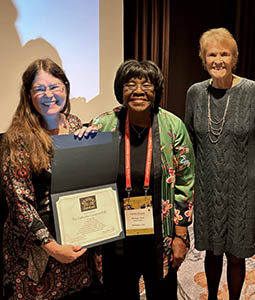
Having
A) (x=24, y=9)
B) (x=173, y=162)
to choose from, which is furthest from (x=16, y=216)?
(x=24, y=9)

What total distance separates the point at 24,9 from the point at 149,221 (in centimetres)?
145

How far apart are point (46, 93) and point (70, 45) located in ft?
3.70

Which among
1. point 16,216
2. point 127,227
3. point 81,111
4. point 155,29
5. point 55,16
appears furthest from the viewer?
point 155,29

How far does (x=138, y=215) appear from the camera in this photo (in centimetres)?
148

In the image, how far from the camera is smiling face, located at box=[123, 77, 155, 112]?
141 centimetres

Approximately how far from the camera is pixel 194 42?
4.12 meters

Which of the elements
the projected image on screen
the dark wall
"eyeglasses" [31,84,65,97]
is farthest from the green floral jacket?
the dark wall

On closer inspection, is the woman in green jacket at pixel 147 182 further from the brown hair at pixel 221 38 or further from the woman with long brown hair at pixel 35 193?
the brown hair at pixel 221 38

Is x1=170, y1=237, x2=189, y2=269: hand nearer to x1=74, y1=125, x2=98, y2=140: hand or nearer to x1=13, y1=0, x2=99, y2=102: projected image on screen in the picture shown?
x1=74, y1=125, x2=98, y2=140: hand

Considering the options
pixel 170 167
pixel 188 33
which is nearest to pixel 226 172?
pixel 170 167

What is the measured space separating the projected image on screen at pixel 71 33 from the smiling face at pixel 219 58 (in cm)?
105

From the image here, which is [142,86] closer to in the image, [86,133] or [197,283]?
[86,133]

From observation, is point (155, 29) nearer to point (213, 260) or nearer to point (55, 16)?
point (55, 16)

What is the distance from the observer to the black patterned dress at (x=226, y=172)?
5.79 ft
